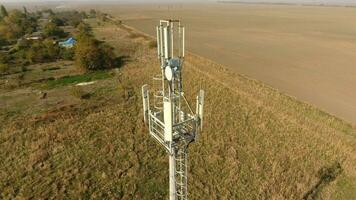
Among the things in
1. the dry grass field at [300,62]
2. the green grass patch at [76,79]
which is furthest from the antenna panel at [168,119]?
the green grass patch at [76,79]

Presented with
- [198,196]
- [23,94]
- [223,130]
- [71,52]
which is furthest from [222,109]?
[71,52]

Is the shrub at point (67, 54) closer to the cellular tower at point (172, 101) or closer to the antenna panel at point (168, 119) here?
the cellular tower at point (172, 101)

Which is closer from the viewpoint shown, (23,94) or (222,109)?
(222,109)

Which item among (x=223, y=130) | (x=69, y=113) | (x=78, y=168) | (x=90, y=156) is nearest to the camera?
(x=78, y=168)

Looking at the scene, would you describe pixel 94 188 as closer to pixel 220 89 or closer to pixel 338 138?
pixel 338 138

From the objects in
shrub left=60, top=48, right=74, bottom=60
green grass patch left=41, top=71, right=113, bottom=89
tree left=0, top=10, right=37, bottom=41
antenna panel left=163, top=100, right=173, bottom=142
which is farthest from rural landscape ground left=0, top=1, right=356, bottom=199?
tree left=0, top=10, right=37, bottom=41

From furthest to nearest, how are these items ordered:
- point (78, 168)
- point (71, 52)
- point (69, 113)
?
point (71, 52)
point (69, 113)
point (78, 168)
